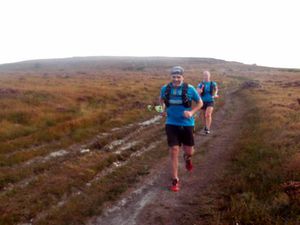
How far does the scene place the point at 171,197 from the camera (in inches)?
328

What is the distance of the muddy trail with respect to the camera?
729 cm

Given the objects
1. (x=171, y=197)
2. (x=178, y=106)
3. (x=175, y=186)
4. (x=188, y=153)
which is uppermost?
(x=178, y=106)

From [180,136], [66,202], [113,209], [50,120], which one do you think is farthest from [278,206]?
[50,120]

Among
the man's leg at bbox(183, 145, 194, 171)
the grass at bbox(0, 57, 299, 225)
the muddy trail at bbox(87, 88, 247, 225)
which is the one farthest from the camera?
the man's leg at bbox(183, 145, 194, 171)

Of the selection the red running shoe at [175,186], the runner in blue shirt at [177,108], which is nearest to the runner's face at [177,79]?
the runner in blue shirt at [177,108]

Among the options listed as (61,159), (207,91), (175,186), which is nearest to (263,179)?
(175,186)

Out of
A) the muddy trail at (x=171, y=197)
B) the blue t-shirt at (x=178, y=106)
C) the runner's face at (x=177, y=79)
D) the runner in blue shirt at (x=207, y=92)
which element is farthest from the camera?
the runner in blue shirt at (x=207, y=92)

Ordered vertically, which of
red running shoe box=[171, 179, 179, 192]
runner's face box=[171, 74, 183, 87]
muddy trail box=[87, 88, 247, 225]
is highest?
runner's face box=[171, 74, 183, 87]

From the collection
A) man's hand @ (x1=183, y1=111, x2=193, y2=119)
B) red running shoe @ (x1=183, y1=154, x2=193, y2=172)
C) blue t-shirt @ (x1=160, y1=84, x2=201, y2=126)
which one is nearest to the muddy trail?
red running shoe @ (x1=183, y1=154, x2=193, y2=172)

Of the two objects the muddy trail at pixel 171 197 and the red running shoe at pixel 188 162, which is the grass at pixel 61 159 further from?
the red running shoe at pixel 188 162

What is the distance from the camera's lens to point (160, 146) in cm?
1394

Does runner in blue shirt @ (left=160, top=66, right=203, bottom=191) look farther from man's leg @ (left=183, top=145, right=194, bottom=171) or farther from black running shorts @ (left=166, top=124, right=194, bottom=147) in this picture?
man's leg @ (left=183, top=145, right=194, bottom=171)

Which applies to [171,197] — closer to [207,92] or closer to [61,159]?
[61,159]

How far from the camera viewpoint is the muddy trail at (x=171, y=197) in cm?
729
